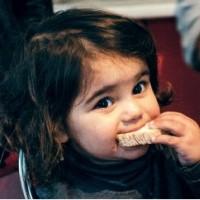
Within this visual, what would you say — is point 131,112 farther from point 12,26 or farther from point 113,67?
point 12,26

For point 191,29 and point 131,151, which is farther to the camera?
point 131,151

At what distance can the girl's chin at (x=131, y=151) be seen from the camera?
0.78m

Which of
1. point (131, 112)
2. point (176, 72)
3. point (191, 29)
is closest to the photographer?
point (191, 29)

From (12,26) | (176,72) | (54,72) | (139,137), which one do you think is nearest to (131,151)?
(139,137)

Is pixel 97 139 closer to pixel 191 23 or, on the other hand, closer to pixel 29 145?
pixel 29 145

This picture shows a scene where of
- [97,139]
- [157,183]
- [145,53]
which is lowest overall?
[157,183]

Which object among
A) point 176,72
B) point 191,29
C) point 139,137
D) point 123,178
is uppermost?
point 191,29

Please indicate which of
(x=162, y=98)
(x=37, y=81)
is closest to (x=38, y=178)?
(x=37, y=81)

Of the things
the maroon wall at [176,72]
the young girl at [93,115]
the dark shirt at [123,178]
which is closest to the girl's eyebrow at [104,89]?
the young girl at [93,115]

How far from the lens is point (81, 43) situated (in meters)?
0.78

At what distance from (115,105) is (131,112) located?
3 centimetres

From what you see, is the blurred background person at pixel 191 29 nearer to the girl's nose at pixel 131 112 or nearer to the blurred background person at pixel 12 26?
the girl's nose at pixel 131 112

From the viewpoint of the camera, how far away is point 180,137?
2.53 feet

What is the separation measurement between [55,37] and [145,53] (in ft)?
0.50
